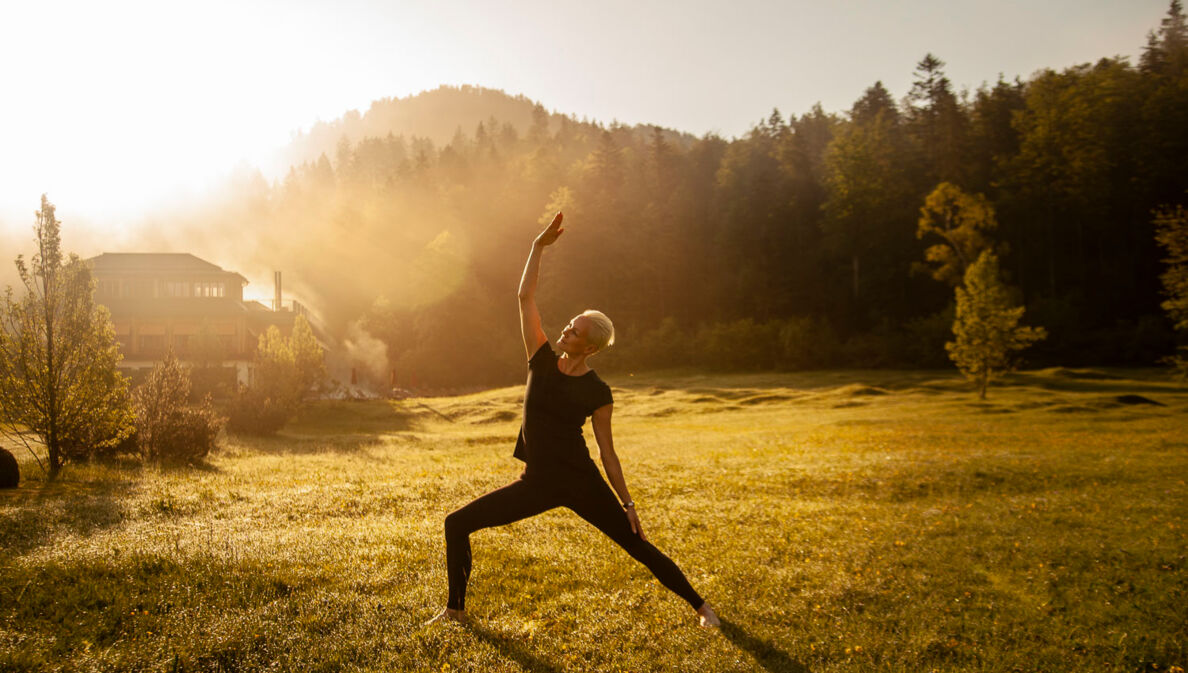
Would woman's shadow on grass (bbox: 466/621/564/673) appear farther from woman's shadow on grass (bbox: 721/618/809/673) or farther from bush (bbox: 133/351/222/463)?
bush (bbox: 133/351/222/463)

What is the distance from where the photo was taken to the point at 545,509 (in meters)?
6.21

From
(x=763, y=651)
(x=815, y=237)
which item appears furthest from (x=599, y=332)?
(x=815, y=237)

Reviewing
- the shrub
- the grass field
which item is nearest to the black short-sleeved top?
the grass field

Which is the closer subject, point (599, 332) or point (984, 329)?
point (599, 332)

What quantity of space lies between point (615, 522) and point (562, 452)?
0.87 meters

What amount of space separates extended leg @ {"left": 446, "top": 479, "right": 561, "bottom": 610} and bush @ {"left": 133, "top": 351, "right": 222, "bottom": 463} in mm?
16687

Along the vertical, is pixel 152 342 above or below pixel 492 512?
above

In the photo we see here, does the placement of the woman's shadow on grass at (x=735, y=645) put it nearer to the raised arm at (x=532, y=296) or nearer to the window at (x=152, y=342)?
the raised arm at (x=532, y=296)

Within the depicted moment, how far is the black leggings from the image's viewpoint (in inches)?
247

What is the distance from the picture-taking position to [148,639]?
19.4 feet

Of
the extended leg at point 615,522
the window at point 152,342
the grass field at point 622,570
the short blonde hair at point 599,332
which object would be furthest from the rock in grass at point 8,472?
the window at point 152,342

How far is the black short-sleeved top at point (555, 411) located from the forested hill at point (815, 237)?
66383 mm

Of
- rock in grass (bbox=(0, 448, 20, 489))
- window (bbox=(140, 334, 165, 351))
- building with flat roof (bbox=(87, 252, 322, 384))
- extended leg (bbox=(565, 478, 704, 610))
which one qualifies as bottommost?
rock in grass (bbox=(0, 448, 20, 489))

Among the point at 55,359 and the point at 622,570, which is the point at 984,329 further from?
the point at 55,359
